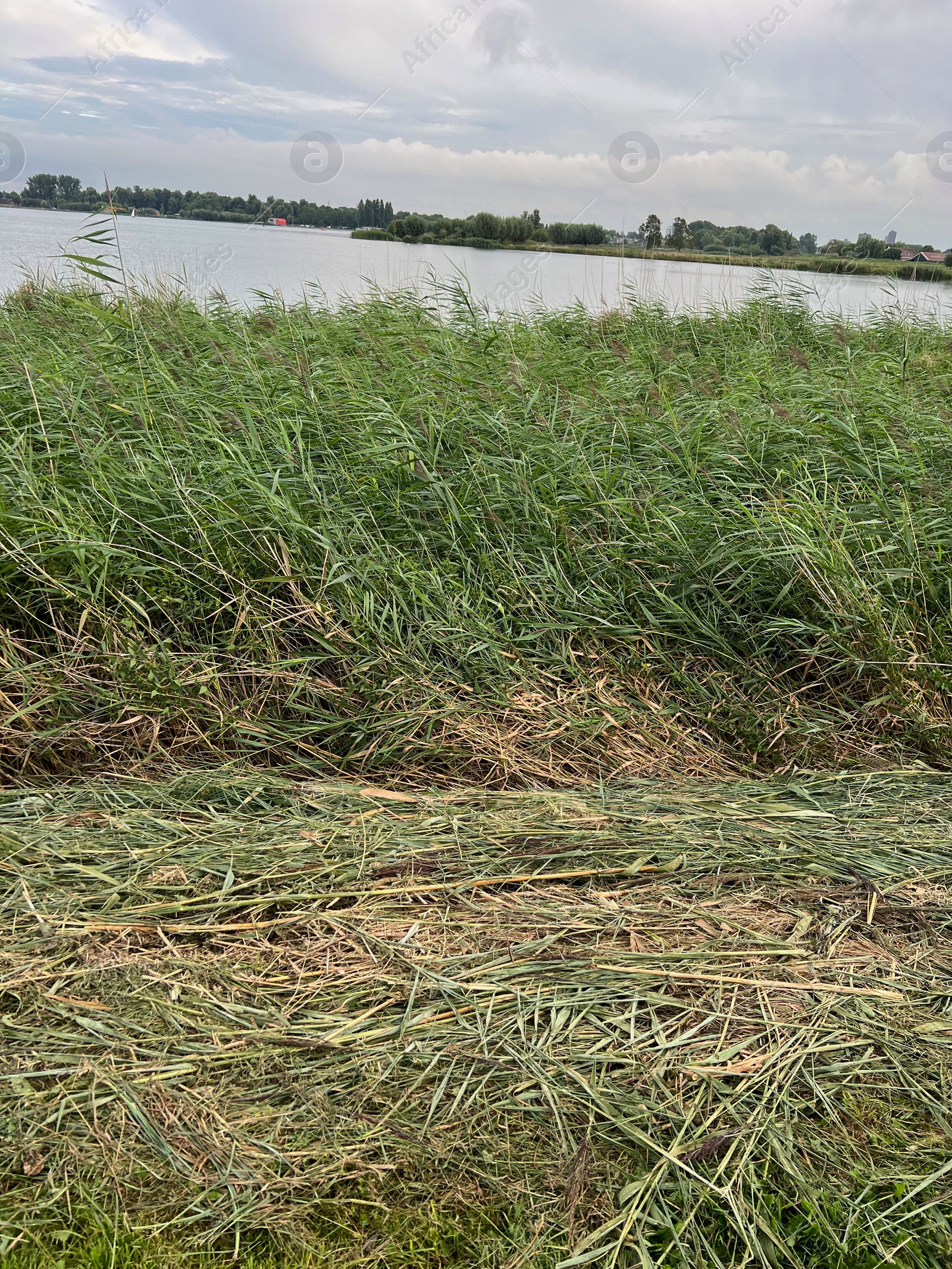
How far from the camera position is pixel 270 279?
6.72m

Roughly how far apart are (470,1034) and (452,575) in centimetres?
169

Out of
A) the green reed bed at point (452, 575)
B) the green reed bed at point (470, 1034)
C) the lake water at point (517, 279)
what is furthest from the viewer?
the lake water at point (517, 279)

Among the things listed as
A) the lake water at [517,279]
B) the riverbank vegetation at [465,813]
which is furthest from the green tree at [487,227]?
the riverbank vegetation at [465,813]

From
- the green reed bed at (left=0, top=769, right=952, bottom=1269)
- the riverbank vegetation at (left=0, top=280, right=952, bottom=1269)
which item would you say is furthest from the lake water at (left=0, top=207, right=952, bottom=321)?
the green reed bed at (left=0, top=769, right=952, bottom=1269)

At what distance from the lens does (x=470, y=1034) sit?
153 cm

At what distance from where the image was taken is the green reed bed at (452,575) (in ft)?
8.29

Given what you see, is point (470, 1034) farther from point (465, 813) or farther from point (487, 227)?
point (487, 227)

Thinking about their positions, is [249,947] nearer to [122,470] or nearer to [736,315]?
[122,470]

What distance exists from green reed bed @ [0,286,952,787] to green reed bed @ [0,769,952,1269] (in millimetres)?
377

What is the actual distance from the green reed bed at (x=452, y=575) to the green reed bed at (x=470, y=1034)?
0.38m

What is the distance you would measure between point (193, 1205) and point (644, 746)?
5.65 feet

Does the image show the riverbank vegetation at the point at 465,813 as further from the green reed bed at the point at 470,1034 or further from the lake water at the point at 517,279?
the lake water at the point at 517,279

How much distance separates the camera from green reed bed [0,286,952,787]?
2527 mm

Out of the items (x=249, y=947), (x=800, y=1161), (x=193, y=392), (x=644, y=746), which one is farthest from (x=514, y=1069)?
(x=193, y=392)
